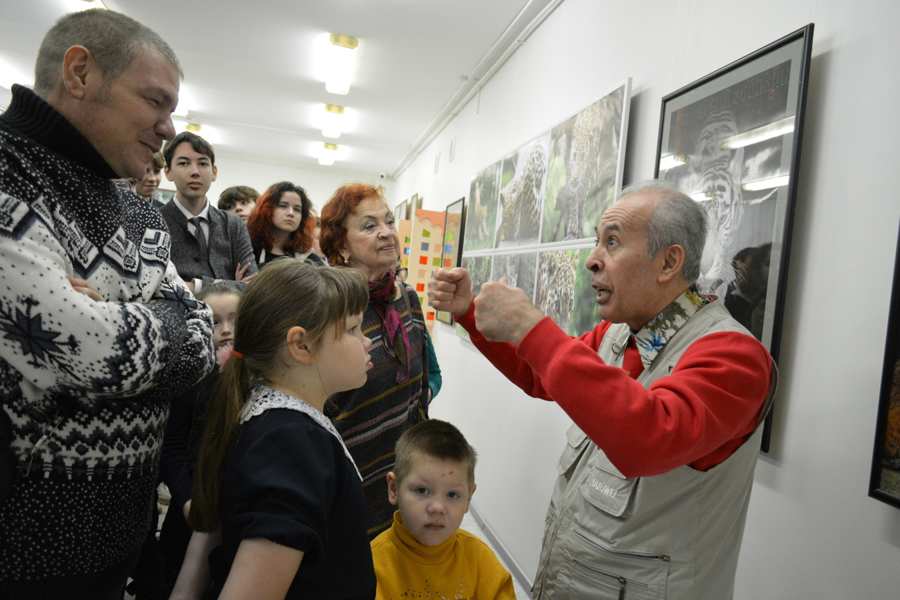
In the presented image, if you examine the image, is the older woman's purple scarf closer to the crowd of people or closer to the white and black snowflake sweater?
the crowd of people

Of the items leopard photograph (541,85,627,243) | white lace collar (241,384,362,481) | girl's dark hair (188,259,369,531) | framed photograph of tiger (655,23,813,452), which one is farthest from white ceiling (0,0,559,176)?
white lace collar (241,384,362,481)

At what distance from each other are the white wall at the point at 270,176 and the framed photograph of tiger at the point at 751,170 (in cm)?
1013

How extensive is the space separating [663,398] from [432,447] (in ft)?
2.50

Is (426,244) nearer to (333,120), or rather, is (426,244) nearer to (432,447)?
(333,120)

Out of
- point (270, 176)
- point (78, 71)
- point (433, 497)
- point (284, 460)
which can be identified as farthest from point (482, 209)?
point (270, 176)

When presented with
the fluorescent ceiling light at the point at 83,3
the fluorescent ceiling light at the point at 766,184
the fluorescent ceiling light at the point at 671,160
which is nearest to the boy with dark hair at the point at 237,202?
the fluorescent ceiling light at the point at 83,3

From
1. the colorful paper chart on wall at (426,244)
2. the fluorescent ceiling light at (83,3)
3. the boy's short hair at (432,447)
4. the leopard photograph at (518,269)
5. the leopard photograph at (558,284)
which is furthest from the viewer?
the colorful paper chart on wall at (426,244)

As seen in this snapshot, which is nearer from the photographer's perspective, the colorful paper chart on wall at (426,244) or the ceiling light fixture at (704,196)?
the ceiling light fixture at (704,196)

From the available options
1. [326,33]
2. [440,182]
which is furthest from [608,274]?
[440,182]

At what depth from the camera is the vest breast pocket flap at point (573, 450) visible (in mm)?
1456

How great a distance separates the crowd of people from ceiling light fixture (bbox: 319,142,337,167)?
330 inches

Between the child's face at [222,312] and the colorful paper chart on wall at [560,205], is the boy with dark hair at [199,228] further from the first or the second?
the colorful paper chart on wall at [560,205]

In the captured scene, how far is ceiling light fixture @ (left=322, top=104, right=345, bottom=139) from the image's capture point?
7.00 meters

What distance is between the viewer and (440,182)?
267 inches
